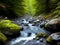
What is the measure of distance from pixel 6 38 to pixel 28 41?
1899 mm

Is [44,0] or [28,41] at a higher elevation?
[44,0]

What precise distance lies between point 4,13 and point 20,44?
1679cm

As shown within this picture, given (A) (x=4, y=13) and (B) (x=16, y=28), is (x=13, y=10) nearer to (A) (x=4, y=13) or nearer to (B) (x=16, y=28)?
(A) (x=4, y=13)

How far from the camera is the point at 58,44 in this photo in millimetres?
10328

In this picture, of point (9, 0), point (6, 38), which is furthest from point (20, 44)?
point (9, 0)

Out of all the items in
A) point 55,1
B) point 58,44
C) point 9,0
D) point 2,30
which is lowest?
point 58,44

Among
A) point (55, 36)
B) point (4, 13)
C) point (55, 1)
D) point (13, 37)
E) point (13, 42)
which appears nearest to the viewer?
point (55, 36)

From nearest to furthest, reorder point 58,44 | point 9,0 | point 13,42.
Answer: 1. point 58,44
2. point 13,42
3. point 9,0

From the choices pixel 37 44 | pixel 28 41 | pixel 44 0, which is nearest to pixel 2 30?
pixel 28 41

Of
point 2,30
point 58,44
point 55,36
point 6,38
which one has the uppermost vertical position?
point 2,30

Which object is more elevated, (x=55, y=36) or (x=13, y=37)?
Result: (x=13, y=37)

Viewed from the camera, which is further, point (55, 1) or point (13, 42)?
point (55, 1)

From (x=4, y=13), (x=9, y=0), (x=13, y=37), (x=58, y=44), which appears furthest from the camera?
(x=9, y=0)

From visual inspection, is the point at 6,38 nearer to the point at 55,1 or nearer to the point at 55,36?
the point at 55,36
